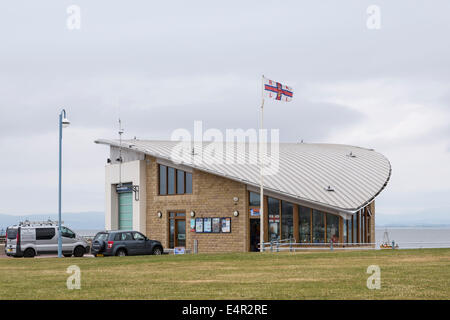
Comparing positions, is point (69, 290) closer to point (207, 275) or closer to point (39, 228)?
point (207, 275)

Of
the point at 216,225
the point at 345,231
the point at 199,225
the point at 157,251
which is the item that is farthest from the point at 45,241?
the point at 345,231

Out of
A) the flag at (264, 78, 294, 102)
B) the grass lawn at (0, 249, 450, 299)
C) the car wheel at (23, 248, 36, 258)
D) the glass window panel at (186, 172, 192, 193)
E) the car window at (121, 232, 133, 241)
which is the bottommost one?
the car wheel at (23, 248, 36, 258)

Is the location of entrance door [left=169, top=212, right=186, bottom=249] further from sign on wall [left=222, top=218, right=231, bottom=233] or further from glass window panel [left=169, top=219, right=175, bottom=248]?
sign on wall [left=222, top=218, right=231, bottom=233]

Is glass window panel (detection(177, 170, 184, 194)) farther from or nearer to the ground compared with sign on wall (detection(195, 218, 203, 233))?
farther from the ground

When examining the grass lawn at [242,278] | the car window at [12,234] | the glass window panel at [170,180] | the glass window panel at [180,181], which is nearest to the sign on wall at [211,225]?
the glass window panel at [180,181]

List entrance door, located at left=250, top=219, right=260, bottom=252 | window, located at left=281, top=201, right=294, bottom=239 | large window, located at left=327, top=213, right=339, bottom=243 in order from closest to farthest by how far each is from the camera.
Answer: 1. large window, located at left=327, top=213, right=339, bottom=243
2. window, located at left=281, top=201, right=294, bottom=239
3. entrance door, located at left=250, top=219, right=260, bottom=252

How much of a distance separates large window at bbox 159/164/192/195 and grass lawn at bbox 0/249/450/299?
15769 millimetres

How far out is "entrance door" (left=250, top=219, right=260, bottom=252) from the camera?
39.2m

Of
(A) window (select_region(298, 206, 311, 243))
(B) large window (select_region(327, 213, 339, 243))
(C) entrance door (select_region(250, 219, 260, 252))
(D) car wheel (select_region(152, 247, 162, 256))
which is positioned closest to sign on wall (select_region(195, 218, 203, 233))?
(C) entrance door (select_region(250, 219, 260, 252))

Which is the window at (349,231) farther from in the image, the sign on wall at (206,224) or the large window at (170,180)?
the large window at (170,180)

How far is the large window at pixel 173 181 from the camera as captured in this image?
138 ft

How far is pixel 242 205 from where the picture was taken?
3912 cm

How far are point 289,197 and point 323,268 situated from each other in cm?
1702
